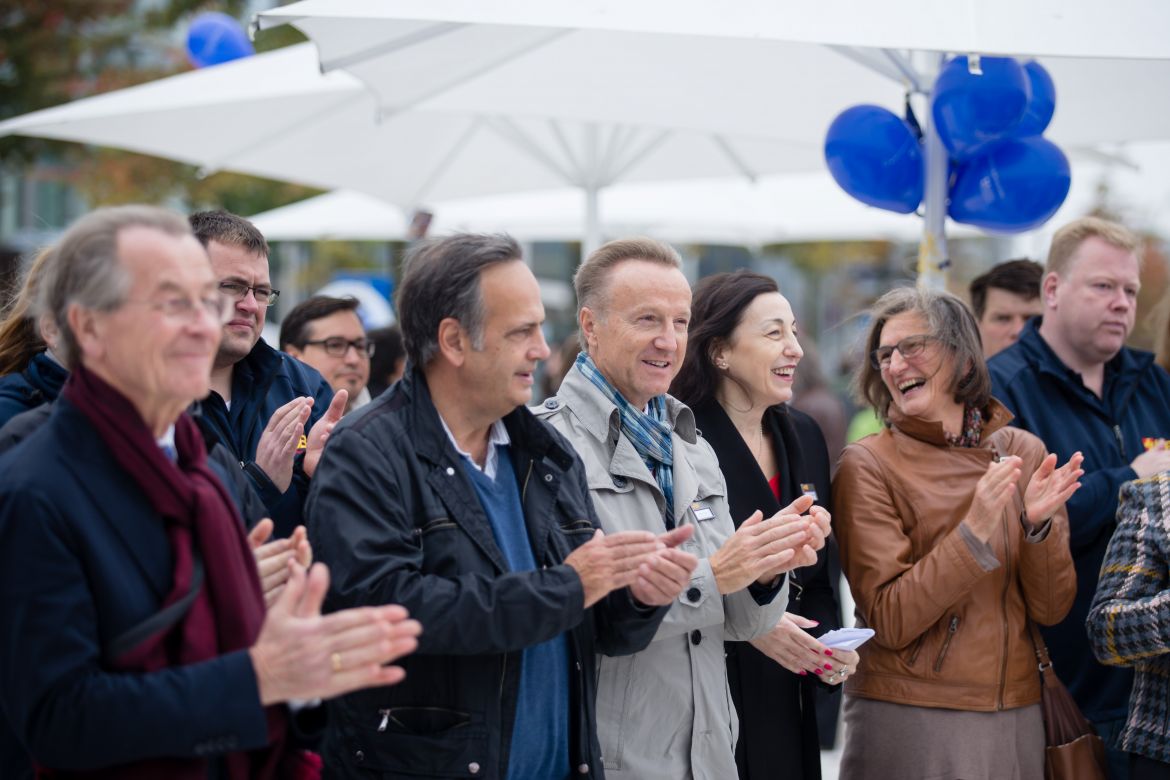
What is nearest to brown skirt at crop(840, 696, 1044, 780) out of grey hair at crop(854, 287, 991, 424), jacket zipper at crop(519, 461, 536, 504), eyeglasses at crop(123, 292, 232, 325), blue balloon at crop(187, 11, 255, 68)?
grey hair at crop(854, 287, 991, 424)

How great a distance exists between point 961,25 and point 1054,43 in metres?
0.30

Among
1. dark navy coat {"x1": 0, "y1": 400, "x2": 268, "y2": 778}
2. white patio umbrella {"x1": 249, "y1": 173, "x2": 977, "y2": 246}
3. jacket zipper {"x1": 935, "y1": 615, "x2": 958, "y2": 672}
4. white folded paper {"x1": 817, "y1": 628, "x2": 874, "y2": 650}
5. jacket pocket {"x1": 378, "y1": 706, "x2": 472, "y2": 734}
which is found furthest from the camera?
white patio umbrella {"x1": 249, "y1": 173, "x2": 977, "y2": 246}

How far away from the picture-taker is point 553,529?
2.85m

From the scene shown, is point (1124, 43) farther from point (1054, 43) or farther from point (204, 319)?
point (204, 319)

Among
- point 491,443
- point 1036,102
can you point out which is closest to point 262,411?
point 491,443

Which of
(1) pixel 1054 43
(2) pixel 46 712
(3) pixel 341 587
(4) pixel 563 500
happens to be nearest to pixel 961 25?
(1) pixel 1054 43

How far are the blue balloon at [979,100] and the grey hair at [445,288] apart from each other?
2849 mm

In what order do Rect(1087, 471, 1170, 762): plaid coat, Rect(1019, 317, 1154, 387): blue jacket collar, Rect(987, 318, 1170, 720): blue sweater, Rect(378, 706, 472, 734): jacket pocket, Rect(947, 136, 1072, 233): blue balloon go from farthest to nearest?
Rect(947, 136, 1072, 233): blue balloon
Rect(1019, 317, 1154, 387): blue jacket collar
Rect(987, 318, 1170, 720): blue sweater
Rect(1087, 471, 1170, 762): plaid coat
Rect(378, 706, 472, 734): jacket pocket

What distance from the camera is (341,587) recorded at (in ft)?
8.27

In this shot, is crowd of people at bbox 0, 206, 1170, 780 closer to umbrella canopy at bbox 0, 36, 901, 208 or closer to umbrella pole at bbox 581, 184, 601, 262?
umbrella canopy at bbox 0, 36, 901, 208

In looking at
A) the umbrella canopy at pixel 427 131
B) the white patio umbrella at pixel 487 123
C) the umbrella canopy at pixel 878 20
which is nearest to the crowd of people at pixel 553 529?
the umbrella canopy at pixel 878 20

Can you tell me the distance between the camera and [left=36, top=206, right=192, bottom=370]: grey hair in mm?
2098

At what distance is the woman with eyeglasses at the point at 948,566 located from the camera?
3.67 m

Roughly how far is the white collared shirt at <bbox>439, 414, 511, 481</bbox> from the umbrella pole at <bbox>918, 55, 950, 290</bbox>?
3.04 m
